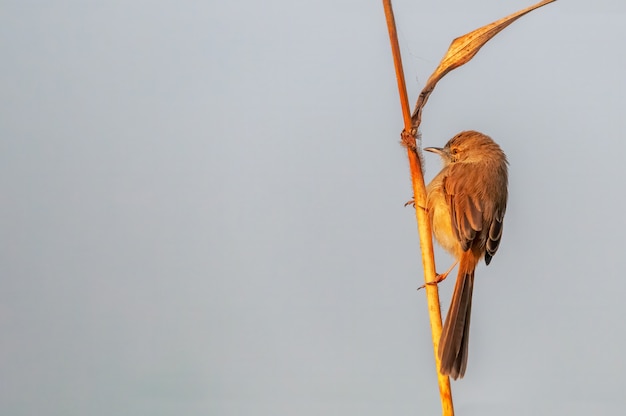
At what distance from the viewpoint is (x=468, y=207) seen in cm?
263

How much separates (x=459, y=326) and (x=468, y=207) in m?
0.62

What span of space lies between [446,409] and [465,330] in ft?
1.72

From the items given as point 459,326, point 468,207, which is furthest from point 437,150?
point 459,326

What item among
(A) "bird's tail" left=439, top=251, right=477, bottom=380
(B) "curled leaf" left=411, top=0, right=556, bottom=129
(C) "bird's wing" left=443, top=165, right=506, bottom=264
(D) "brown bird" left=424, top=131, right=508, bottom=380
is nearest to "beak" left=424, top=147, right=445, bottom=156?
(D) "brown bird" left=424, top=131, right=508, bottom=380

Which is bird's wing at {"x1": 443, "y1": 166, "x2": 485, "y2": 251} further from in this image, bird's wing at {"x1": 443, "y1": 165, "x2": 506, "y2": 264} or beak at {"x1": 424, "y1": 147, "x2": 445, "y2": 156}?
beak at {"x1": 424, "y1": 147, "x2": 445, "y2": 156}

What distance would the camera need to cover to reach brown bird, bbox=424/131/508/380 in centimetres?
260

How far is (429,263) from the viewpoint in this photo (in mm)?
1838

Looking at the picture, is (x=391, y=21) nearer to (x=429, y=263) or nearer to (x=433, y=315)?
(x=429, y=263)

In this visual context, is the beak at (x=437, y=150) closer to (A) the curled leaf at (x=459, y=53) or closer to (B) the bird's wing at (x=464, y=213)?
(B) the bird's wing at (x=464, y=213)

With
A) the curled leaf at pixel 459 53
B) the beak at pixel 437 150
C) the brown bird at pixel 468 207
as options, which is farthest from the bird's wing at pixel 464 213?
the curled leaf at pixel 459 53

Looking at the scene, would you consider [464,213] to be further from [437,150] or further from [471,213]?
[437,150]

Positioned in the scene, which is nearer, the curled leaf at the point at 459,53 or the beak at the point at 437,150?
the curled leaf at the point at 459,53

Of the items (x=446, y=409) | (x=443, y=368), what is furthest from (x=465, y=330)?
(x=446, y=409)

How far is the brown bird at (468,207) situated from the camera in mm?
2604
